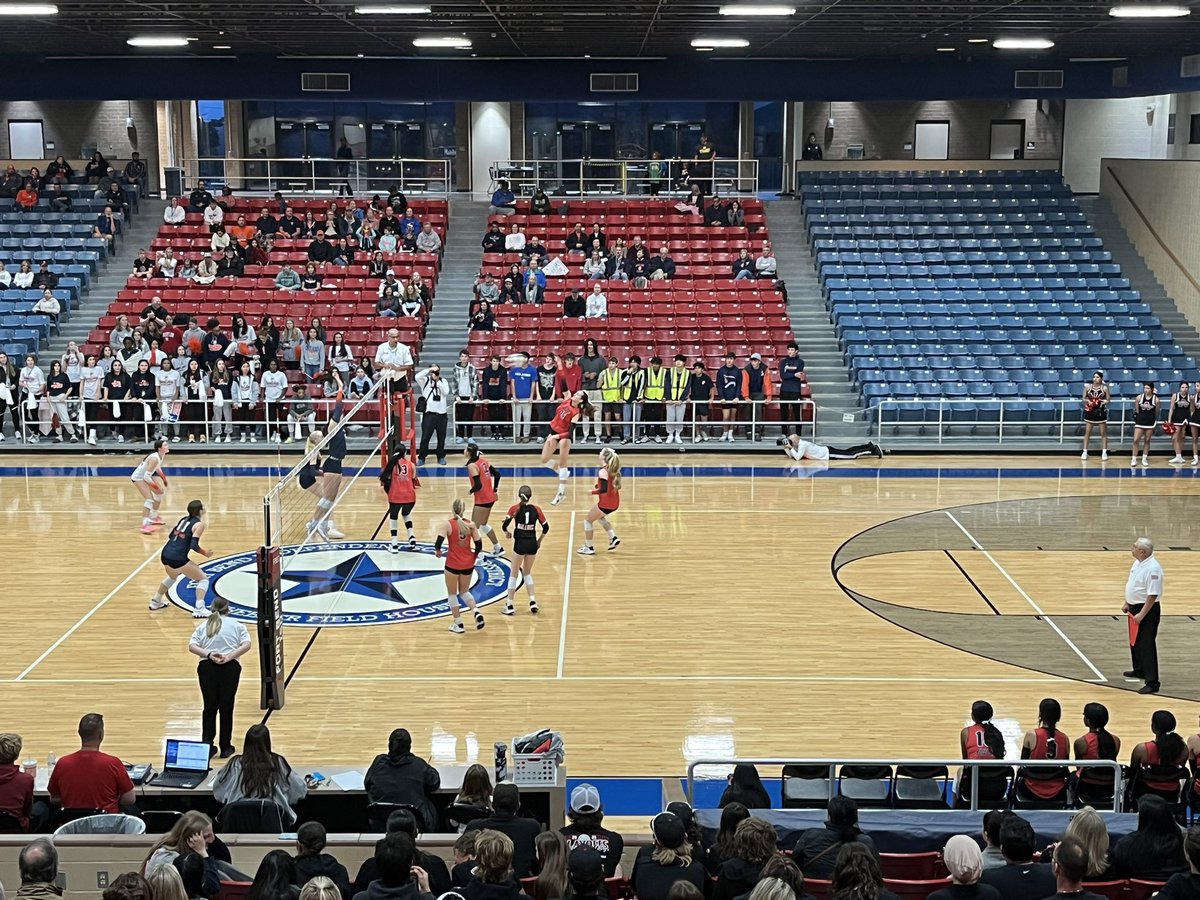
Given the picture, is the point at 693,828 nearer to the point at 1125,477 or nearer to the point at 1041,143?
the point at 1125,477

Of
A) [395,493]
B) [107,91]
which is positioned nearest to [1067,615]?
[395,493]

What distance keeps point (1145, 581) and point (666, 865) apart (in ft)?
26.8

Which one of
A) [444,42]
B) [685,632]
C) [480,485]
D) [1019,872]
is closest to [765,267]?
[444,42]

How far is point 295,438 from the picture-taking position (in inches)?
1057

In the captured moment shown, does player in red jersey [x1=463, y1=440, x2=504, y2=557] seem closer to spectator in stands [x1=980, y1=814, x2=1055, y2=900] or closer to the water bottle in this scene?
the water bottle

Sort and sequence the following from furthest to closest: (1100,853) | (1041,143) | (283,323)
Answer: (1041,143) < (283,323) < (1100,853)

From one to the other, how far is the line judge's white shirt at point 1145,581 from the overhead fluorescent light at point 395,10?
13.2 m

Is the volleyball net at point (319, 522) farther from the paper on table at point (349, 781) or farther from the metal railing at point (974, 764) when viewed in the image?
the metal railing at point (974, 764)

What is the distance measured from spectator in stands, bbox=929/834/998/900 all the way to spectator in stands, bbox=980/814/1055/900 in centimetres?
34

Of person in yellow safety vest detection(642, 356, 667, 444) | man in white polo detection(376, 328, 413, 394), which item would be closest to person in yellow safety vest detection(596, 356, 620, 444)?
person in yellow safety vest detection(642, 356, 667, 444)

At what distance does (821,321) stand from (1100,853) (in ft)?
77.8

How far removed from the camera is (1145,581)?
45.2 ft

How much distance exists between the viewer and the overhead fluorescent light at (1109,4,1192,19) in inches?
799

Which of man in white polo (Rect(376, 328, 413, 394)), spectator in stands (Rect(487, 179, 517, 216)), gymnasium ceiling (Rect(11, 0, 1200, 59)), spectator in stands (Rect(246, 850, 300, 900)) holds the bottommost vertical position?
spectator in stands (Rect(246, 850, 300, 900))
